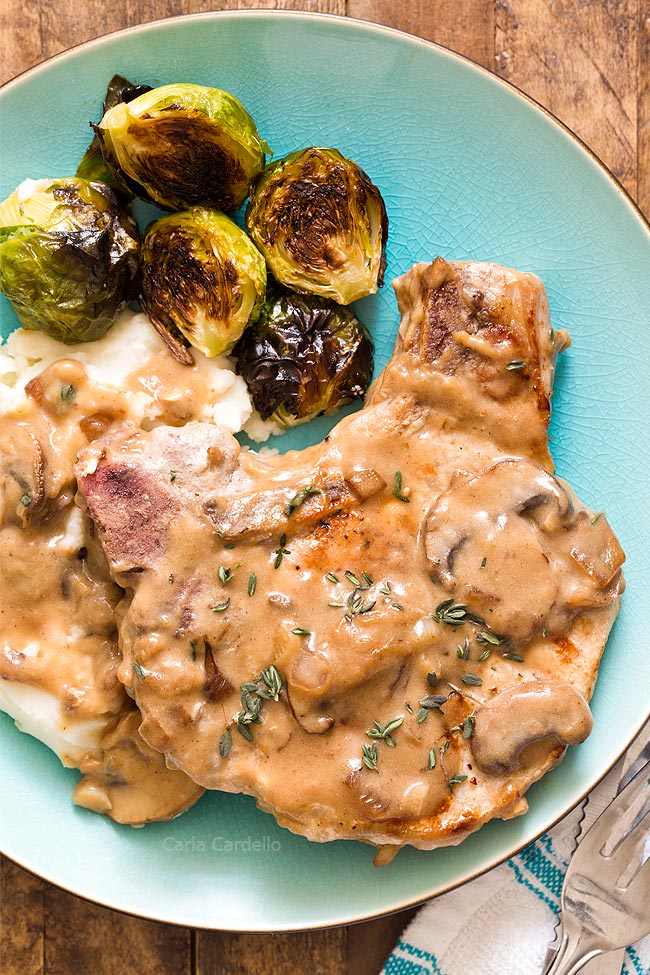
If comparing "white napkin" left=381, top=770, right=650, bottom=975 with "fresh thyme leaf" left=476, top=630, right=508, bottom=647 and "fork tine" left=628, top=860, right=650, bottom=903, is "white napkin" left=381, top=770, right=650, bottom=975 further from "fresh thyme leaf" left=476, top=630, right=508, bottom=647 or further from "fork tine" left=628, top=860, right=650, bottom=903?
"fresh thyme leaf" left=476, top=630, right=508, bottom=647

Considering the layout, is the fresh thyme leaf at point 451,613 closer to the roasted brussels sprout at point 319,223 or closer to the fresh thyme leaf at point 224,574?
the fresh thyme leaf at point 224,574

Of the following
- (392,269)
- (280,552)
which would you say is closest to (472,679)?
(280,552)

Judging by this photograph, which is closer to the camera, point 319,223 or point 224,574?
point 224,574

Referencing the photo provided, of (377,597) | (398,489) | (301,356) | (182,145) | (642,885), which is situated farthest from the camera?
(642,885)

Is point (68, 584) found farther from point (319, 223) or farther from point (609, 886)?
point (609, 886)

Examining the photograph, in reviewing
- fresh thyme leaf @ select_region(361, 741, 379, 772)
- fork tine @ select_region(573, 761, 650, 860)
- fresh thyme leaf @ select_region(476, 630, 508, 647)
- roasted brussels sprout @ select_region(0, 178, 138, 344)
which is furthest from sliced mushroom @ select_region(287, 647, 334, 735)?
roasted brussels sprout @ select_region(0, 178, 138, 344)

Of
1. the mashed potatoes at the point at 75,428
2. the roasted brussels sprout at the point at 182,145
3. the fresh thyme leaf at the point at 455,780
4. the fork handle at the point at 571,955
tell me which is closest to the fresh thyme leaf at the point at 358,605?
the fresh thyme leaf at the point at 455,780
